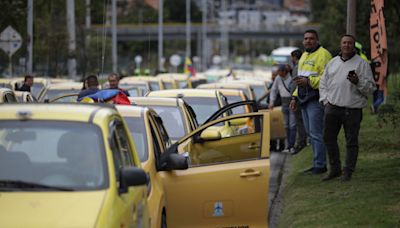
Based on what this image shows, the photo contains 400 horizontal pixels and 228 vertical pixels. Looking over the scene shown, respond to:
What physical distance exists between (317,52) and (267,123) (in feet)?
13.9

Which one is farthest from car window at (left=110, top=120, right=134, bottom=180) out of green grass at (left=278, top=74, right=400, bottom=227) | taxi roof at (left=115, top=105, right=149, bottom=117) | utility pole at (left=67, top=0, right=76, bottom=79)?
utility pole at (left=67, top=0, right=76, bottom=79)

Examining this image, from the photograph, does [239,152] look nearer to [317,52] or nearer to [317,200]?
[317,200]

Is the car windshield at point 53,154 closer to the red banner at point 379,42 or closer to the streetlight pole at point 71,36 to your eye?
the red banner at point 379,42

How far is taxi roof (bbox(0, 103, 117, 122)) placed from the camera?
779 cm

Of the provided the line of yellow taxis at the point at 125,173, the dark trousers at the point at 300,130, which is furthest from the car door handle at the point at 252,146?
the dark trousers at the point at 300,130

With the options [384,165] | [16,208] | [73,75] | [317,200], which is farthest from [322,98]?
[73,75]

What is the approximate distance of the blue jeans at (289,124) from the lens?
863 inches

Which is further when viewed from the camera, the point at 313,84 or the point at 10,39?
the point at 10,39

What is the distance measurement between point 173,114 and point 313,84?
1977 mm

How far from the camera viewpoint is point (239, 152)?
12.2 m

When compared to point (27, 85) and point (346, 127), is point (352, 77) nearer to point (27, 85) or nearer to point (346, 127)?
point (346, 127)

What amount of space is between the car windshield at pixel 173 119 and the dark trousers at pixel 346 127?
1.95 metres

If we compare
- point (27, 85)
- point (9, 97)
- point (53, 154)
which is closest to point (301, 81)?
point (9, 97)

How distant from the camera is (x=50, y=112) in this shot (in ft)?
25.8
